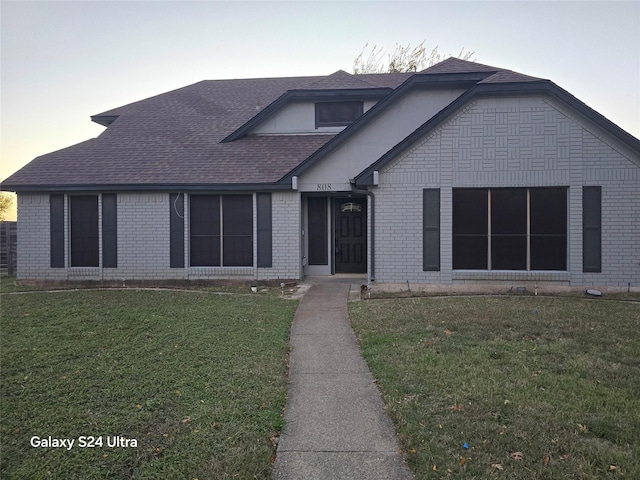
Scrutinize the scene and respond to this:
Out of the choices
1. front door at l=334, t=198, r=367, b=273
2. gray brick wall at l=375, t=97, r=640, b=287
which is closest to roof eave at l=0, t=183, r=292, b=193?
front door at l=334, t=198, r=367, b=273

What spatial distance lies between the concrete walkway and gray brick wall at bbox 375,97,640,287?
16.8 ft

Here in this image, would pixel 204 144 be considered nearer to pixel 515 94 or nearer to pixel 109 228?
pixel 109 228

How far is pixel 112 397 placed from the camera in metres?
4.99

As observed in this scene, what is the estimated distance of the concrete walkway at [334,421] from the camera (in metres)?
3.66

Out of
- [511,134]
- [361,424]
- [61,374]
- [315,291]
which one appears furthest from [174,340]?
[511,134]

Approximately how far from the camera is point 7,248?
18.1m

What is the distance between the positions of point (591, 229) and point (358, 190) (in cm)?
584

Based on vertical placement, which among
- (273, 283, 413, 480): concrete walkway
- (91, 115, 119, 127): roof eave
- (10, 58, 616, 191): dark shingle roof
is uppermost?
(91, 115, 119, 127): roof eave

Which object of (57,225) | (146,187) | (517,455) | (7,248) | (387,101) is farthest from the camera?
(7,248)

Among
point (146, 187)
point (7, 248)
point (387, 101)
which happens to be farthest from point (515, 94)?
point (7, 248)

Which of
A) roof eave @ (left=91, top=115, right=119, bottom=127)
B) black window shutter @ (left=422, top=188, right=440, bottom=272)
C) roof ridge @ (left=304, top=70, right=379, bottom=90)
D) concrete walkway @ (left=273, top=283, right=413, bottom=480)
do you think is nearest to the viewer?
concrete walkway @ (left=273, top=283, right=413, bottom=480)

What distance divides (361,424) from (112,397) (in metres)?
2.65

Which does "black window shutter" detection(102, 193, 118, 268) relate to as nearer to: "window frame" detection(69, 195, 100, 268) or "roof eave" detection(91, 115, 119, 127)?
"window frame" detection(69, 195, 100, 268)

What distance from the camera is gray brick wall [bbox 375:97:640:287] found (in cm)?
1149
